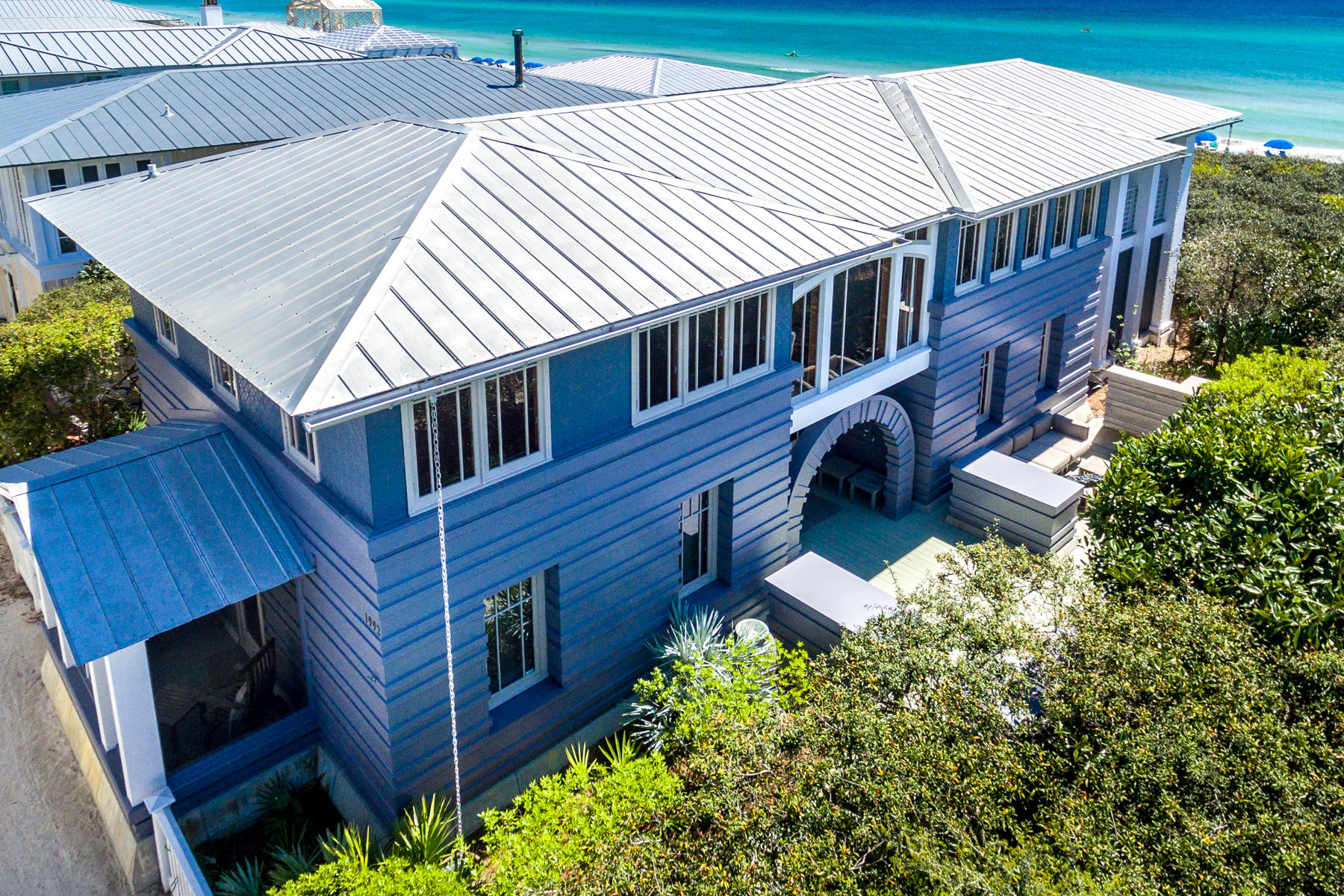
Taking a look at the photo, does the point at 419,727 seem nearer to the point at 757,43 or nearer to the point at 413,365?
the point at 413,365

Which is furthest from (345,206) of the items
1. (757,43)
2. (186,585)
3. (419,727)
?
(757,43)

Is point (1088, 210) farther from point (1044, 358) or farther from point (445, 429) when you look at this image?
point (445, 429)

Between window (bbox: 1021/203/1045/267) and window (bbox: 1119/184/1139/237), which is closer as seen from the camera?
window (bbox: 1021/203/1045/267)

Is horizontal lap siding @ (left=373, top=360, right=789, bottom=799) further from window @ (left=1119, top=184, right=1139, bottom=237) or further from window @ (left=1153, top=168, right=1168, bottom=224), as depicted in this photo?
window @ (left=1153, top=168, right=1168, bottom=224)

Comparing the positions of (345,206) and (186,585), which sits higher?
(345,206)

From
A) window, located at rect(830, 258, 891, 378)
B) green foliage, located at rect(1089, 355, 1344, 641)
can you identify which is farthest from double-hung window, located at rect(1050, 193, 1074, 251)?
green foliage, located at rect(1089, 355, 1344, 641)

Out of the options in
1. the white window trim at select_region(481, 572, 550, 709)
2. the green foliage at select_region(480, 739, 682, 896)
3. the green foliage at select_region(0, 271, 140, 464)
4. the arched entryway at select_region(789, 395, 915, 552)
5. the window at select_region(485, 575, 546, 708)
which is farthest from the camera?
the green foliage at select_region(0, 271, 140, 464)
